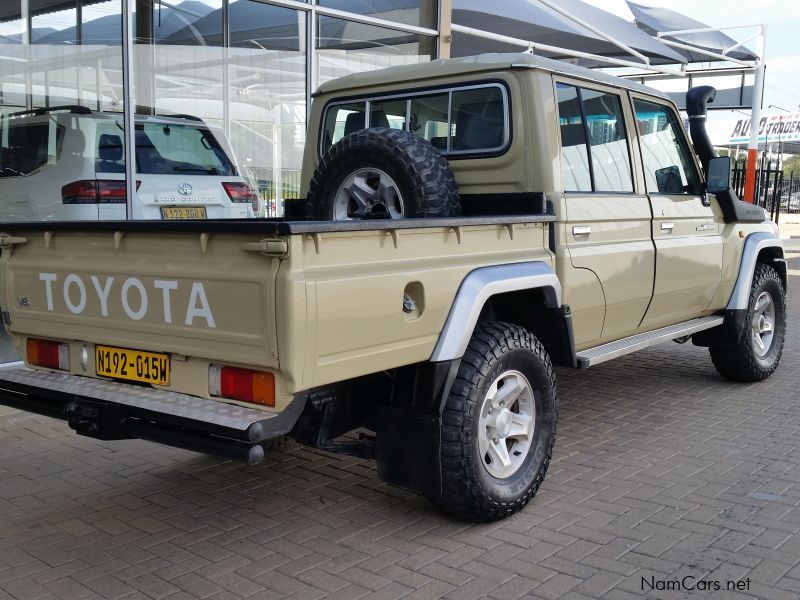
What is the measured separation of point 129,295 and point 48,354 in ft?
2.34

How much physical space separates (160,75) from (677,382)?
499 cm

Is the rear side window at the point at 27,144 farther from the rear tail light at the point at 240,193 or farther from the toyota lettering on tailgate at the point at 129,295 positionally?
the toyota lettering on tailgate at the point at 129,295

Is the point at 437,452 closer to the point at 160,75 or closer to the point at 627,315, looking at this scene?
the point at 627,315

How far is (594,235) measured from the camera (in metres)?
4.47

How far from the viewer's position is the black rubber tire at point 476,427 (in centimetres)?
350

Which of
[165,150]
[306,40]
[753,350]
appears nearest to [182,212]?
[165,150]

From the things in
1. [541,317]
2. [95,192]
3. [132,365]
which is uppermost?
[95,192]

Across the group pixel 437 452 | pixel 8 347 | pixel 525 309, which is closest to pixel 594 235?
pixel 525 309

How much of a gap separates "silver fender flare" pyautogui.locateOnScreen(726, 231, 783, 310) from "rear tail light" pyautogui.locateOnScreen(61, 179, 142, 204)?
4725 mm

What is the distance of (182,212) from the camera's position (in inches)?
282

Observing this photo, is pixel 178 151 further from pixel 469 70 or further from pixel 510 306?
pixel 510 306

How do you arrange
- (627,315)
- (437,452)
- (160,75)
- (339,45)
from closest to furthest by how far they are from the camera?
(437,452) → (627,315) → (160,75) → (339,45)

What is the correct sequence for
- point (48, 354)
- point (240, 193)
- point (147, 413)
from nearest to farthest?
point (147, 413)
point (48, 354)
point (240, 193)

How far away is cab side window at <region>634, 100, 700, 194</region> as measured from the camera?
16.8 feet
